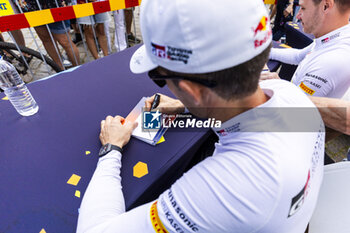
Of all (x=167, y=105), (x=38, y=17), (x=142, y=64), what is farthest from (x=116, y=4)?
(x=142, y=64)

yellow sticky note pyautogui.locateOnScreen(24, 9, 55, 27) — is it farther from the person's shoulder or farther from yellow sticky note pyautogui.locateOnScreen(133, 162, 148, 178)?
the person's shoulder

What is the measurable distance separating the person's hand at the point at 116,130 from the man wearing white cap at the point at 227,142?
0.94ft

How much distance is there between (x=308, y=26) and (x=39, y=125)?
201cm

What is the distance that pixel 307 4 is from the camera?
5.01 ft

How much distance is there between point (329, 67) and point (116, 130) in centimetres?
135

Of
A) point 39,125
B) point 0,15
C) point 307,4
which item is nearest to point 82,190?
point 39,125

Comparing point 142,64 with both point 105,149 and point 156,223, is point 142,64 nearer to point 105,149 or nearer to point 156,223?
point 105,149

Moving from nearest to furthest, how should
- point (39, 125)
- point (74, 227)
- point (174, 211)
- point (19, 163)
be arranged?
point (174, 211) < point (74, 227) < point (19, 163) < point (39, 125)

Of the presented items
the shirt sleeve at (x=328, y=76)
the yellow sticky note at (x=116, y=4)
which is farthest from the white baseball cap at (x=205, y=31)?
the yellow sticky note at (x=116, y=4)

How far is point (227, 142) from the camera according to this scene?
2.51 feet

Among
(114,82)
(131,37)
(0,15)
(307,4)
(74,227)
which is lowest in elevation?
(131,37)

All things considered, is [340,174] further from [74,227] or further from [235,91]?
[74,227]

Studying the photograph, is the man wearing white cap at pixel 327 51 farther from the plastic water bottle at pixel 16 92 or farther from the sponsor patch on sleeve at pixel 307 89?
the plastic water bottle at pixel 16 92

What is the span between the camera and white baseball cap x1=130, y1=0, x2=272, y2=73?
1.86ft
